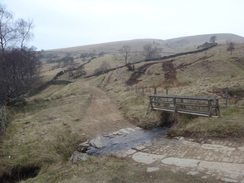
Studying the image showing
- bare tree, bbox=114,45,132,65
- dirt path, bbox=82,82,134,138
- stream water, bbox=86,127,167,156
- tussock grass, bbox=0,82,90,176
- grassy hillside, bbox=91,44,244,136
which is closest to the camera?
tussock grass, bbox=0,82,90,176

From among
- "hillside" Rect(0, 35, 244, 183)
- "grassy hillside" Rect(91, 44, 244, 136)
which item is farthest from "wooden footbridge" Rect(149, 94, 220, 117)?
"grassy hillside" Rect(91, 44, 244, 136)

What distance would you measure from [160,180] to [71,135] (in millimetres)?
6581

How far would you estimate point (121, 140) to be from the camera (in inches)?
435

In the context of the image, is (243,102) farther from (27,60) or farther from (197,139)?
(27,60)

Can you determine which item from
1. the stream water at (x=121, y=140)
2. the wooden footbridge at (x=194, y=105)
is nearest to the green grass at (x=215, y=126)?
the wooden footbridge at (x=194, y=105)

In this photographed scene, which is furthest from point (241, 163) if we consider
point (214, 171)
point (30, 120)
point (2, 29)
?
point (2, 29)

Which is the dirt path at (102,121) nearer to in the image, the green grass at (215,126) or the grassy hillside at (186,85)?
the grassy hillside at (186,85)

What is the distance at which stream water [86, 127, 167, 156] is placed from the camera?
32.0 ft

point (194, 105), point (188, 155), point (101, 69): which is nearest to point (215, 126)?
point (194, 105)

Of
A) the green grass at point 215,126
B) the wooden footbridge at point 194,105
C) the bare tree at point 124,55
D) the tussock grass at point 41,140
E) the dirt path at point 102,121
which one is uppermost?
the bare tree at point 124,55

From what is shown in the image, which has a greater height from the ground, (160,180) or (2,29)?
(2,29)

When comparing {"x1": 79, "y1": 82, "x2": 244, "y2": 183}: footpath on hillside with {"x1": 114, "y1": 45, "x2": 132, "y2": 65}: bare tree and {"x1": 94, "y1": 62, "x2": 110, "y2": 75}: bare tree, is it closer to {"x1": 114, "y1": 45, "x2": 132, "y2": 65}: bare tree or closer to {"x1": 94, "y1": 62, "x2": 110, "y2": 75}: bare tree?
{"x1": 94, "y1": 62, "x2": 110, "y2": 75}: bare tree

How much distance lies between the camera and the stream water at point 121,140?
977 cm

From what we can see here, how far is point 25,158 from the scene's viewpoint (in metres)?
8.69
